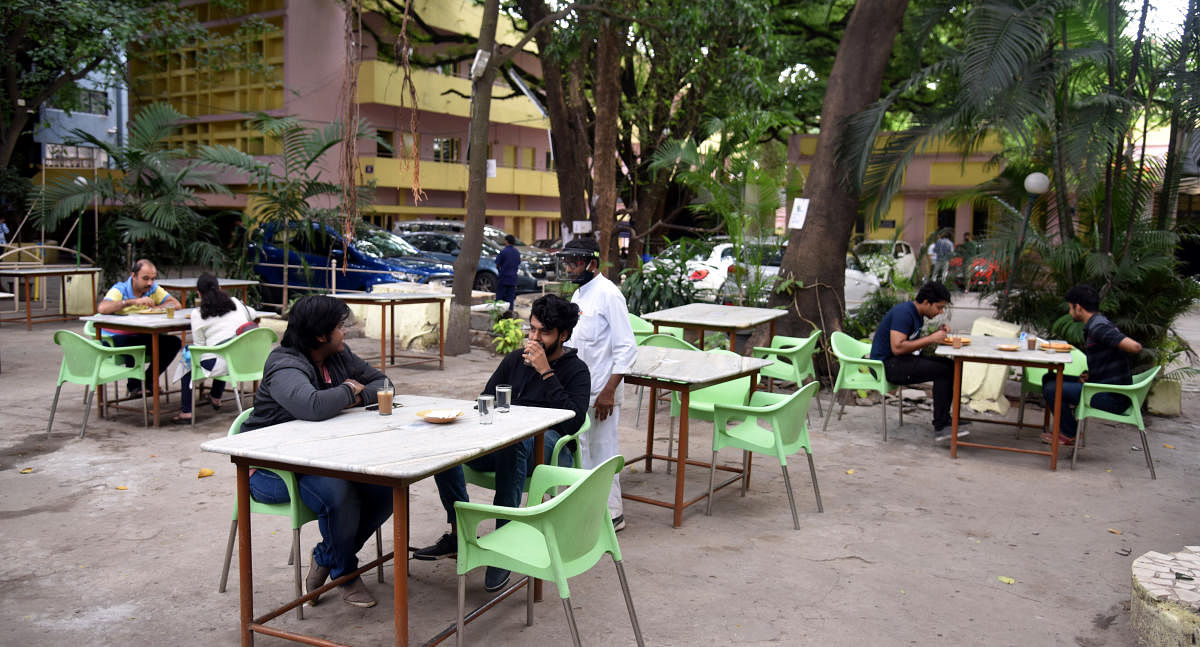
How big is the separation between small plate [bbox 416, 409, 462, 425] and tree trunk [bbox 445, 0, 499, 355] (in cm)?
708

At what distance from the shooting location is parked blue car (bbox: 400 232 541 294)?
1903 centimetres

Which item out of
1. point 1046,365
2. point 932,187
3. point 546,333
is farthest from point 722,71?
point 932,187

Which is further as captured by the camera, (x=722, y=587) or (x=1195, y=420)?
(x=1195, y=420)

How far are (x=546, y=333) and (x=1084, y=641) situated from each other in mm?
2689

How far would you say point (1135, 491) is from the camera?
20.8 feet

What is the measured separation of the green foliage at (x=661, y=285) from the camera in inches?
473

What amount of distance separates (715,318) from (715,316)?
0.73 feet

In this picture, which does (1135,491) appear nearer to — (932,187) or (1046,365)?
(1046,365)

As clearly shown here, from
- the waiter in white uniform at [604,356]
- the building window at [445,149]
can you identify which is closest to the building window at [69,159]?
the building window at [445,149]

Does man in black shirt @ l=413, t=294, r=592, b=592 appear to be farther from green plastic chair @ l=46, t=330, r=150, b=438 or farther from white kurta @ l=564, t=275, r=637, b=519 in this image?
green plastic chair @ l=46, t=330, r=150, b=438

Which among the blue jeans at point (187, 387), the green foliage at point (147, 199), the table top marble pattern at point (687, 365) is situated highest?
the green foliage at point (147, 199)

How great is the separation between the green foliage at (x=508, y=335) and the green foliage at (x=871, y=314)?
378 centimetres

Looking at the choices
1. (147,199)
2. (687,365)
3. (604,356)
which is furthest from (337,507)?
(147,199)

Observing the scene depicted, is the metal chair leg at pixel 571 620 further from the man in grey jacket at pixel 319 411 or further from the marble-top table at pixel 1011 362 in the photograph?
the marble-top table at pixel 1011 362
